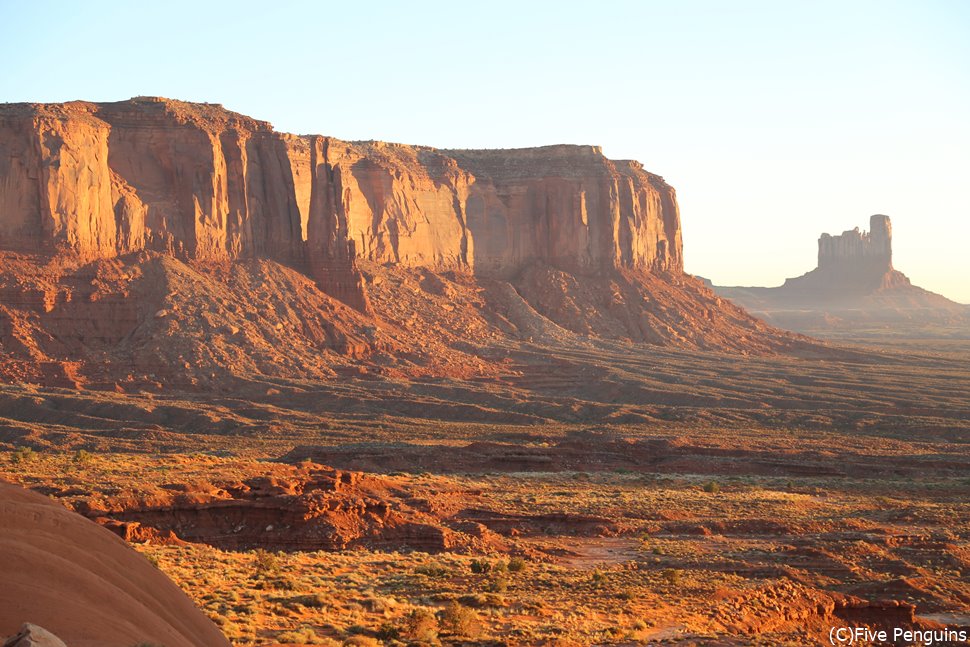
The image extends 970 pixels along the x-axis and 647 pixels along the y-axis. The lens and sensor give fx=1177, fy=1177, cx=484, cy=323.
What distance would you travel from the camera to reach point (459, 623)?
1769 centimetres

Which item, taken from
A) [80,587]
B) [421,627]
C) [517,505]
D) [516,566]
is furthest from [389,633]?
[517,505]

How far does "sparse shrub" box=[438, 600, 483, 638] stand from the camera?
1766 centimetres

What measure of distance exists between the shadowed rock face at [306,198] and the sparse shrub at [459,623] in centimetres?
5443

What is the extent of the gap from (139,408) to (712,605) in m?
42.5

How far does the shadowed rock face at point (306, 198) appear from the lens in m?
66.6

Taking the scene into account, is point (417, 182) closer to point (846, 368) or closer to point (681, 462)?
point (846, 368)

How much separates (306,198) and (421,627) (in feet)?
219

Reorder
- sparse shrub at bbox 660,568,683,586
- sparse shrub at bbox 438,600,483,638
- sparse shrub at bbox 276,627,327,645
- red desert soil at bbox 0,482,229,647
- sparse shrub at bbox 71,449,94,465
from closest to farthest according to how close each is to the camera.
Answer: red desert soil at bbox 0,482,229,647
sparse shrub at bbox 276,627,327,645
sparse shrub at bbox 438,600,483,638
sparse shrub at bbox 660,568,683,586
sparse shrub at bbox 71,449,94,465

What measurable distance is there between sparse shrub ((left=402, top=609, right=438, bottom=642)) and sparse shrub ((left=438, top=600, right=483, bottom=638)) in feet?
0.57

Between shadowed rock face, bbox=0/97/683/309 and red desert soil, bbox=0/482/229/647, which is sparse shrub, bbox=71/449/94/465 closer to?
red desert soil, bbox=0/482/229/647

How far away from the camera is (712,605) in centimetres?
2106

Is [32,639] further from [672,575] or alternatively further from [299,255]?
[299,255]

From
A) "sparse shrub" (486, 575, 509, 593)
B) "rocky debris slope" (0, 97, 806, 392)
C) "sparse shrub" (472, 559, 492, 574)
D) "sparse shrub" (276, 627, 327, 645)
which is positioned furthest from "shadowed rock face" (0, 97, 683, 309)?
"sparse shrub" (276, 627, 327, 645)

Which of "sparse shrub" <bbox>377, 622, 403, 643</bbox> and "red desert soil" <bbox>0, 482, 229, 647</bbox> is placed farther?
"sparse shrub" <bbox>377, 622, 403, 643</bbox>
